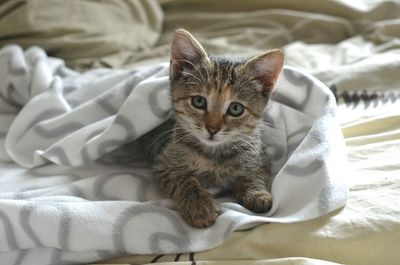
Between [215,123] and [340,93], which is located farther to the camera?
[340,93]

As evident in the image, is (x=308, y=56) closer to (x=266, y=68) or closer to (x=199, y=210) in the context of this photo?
(x=266, y=68)

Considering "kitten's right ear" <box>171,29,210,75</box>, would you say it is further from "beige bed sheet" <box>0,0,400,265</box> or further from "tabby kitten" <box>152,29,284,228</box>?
"beige bed sheet" <box>0,0,400,265</box>

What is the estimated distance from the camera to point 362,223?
919 mm

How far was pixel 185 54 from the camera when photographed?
1.17 m

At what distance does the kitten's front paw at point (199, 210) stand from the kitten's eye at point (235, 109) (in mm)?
220

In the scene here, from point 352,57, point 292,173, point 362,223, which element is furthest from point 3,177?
point 352,57

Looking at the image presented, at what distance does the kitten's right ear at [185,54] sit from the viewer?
1132mm

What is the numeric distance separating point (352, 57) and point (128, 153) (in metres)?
0.91

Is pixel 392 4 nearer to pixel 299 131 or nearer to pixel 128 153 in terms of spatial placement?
pixel 299 131

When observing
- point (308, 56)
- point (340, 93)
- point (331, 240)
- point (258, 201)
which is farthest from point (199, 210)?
point (308, 56)

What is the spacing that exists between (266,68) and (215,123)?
0.19m

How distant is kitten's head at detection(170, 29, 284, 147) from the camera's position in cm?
112

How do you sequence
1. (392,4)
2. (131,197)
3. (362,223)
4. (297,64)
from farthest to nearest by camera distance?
(392,4) < (297,64) < (131,197) < (362,223)

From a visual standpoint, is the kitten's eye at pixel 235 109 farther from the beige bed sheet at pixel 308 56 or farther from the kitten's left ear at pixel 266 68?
the beige bed sheet at pixel 308 56
